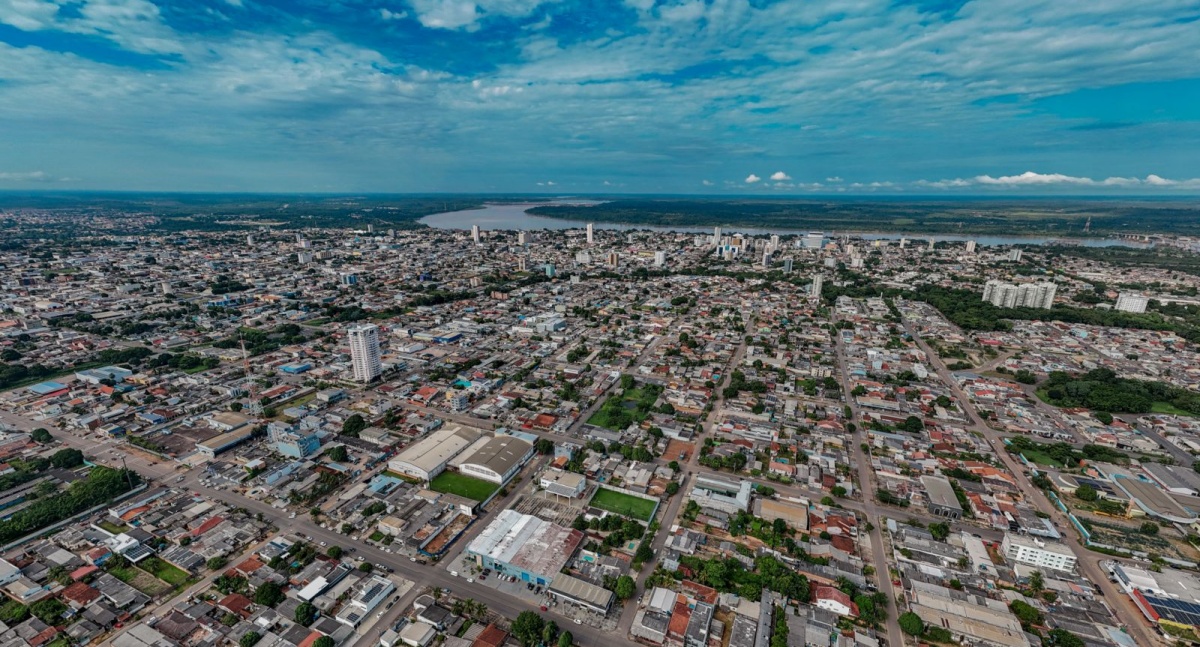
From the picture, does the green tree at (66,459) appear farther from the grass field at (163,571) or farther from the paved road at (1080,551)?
the paved road at (1080,551)

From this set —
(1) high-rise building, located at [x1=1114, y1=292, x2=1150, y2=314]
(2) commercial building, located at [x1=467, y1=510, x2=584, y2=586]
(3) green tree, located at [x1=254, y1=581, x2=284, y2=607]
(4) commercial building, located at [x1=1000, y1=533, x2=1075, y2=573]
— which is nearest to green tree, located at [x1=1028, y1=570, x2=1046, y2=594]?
(4) commercial building, located at [x1=1000, y1=533, x2=1075, y2=573]

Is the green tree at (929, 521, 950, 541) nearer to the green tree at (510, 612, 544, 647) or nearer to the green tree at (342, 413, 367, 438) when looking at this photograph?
the green tree at (510, 612, 544, 647)

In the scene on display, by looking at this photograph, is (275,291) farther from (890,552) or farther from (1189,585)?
(1189,585)

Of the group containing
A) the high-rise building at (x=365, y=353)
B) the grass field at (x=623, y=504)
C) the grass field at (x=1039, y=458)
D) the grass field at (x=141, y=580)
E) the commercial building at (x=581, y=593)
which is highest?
the high-rise building at (x=365, y=353)

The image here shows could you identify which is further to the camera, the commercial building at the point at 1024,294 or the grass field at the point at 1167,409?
the commercial building at the point at 1024,294

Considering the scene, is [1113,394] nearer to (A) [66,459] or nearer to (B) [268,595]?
(B) [268,595]

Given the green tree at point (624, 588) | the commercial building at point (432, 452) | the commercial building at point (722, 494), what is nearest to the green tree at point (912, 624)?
the commercial building at point (722, 494)

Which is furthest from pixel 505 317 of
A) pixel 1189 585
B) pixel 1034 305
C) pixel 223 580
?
pixel 1034 305
